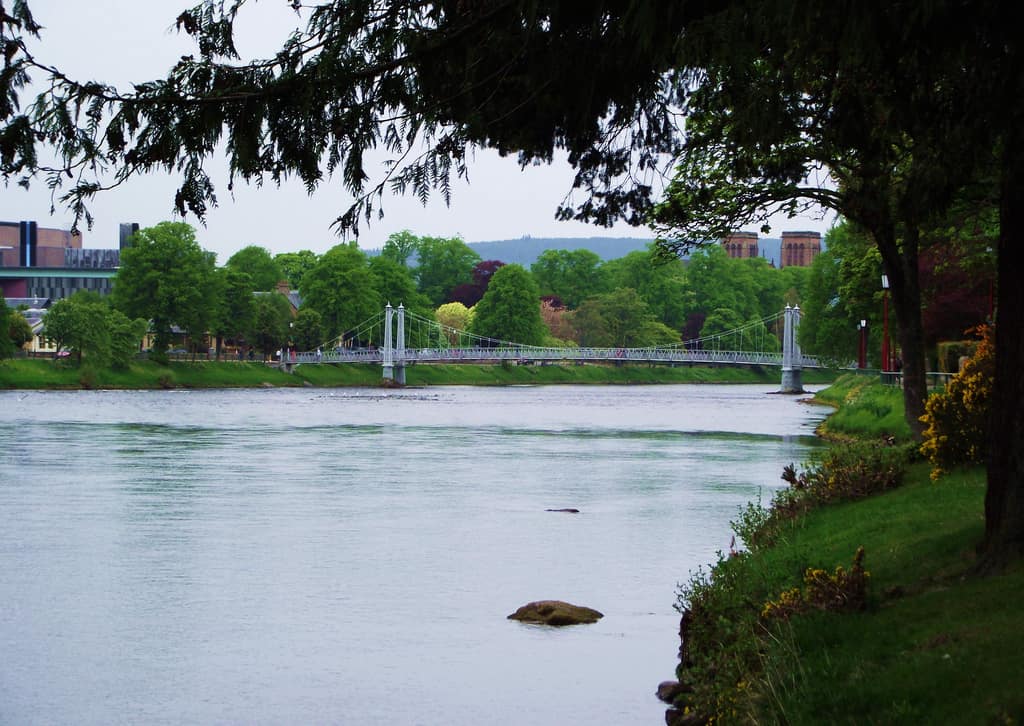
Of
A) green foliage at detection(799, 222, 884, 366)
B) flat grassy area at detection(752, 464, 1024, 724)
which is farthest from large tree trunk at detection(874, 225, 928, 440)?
green foliage at detection(799, 222, 884, 366)

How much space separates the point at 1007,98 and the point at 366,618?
29.7 ft

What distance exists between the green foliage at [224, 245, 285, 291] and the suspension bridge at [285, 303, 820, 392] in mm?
15938

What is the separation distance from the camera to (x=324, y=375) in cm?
10212

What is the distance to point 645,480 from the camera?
3006cm

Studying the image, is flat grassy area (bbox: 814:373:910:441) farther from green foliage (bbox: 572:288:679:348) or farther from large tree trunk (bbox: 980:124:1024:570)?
green foliage (bbox: 572:288:679:348)

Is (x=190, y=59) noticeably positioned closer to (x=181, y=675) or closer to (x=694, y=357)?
(x=181, y=675)

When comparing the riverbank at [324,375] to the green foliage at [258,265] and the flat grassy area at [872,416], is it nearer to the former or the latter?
the green foliage at [258,265]

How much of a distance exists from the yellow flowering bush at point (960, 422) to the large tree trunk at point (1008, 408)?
5.24 metres

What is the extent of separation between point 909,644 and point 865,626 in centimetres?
58

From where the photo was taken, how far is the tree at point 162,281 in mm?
91375

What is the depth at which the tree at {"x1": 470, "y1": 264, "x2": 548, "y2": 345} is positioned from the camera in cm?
12206

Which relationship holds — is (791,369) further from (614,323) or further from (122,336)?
(122,336)

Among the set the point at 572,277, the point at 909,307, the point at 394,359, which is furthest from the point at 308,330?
the point at 909,307

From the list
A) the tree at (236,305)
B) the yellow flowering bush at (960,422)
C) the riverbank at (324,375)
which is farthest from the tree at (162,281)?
the yellow flowering bush at (960,422)
